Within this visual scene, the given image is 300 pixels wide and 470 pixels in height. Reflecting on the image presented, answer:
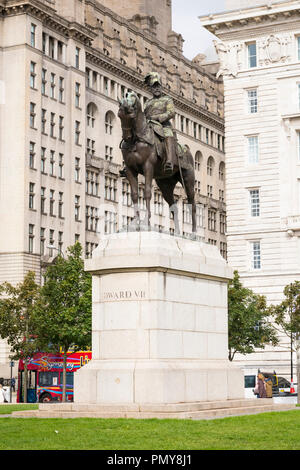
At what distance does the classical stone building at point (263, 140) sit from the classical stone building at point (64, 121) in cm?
1201

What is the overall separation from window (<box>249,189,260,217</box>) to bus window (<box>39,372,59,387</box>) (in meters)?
23.2

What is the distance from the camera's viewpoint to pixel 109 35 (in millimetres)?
108875

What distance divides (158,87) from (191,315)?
6.84m

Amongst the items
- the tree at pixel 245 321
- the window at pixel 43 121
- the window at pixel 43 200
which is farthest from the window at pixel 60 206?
the tree at pixel 245 321

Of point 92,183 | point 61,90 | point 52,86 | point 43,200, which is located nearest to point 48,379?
point 43,200

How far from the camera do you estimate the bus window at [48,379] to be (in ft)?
199

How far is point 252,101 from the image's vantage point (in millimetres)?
75938

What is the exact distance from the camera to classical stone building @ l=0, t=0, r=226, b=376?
88.2 meters

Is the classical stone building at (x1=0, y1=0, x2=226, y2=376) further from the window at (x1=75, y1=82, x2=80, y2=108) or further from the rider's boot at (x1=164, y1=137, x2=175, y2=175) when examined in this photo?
the rider's boot at (x1=164, y1=137, x2=175, y2=175)

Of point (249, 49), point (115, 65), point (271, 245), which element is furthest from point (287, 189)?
point (115, 65)

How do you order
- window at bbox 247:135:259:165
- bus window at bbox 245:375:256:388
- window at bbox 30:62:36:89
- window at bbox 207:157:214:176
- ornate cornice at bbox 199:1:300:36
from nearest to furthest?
bus window at bbox 245:375:256:388
ornate cornice at bbox 199:1:300:36
window at bbox 247:135:259:165
window at bbox 30:62:36:89
window at bbox 207:157:214:176

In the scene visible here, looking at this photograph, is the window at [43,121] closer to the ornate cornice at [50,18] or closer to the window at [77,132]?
the window at [77,132]

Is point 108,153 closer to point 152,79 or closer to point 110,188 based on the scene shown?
point 110,188

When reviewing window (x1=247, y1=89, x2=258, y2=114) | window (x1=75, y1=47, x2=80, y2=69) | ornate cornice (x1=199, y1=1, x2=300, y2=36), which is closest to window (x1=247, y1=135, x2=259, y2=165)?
window (x1=247, y1=89, x2=258, y2=114)
